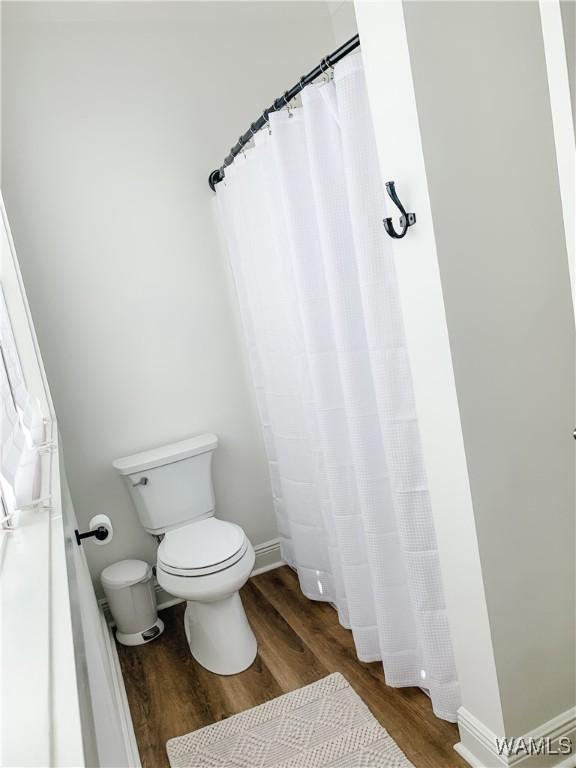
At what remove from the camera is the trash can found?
2.68 metres

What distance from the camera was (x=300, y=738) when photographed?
1990 millimetres

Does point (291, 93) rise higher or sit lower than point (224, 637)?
higher

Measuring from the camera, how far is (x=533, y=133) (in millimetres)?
1465

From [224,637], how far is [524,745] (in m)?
1.13

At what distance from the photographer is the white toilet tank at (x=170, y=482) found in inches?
108

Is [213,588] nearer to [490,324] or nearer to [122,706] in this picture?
[122,706]

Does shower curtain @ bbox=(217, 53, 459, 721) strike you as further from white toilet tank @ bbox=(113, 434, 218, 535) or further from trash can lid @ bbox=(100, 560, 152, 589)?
trash can lid @ bbox=(100, 560, 152, 589)

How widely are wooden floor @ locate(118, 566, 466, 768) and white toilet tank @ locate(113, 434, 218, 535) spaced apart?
0.47 m

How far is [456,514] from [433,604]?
39 cm

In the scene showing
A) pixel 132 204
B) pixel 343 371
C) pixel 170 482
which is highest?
pixel 132 204

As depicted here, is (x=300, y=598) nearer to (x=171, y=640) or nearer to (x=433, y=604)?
(x=171, y=640)

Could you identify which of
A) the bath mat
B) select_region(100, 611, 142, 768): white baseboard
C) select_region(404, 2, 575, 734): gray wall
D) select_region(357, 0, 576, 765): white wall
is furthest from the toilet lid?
select_region(404, 2, 575, 734): gray wall

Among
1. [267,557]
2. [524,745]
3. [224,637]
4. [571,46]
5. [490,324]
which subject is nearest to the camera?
[571,46]

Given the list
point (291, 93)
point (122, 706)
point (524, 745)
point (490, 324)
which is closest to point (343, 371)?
point (490, 324)
